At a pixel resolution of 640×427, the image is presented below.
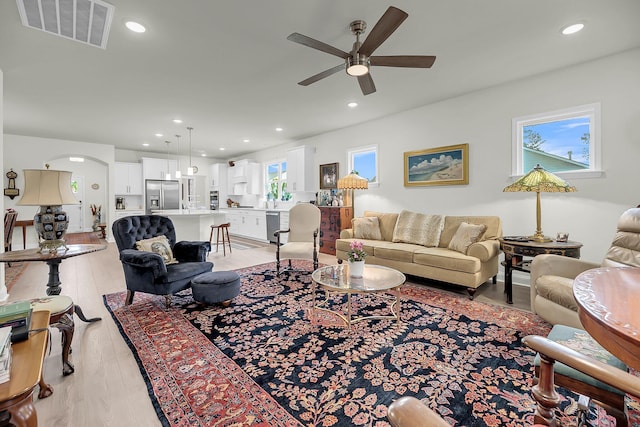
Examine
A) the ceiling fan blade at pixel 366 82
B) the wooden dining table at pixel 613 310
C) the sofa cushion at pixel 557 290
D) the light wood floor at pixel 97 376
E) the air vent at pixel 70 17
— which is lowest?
the light wood floor at pixel 97 376

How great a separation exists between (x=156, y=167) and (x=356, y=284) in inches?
325

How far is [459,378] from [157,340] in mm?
2300

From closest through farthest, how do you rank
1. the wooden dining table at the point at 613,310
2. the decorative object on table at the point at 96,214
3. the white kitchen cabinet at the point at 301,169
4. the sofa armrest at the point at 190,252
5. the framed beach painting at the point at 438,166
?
the wooden dining table at the point at 613,310, the sofa armrest at the point at 190,252, the framed beach painting at the point at 438,166, the white kitchen cabinet at the point at 301,169, the decorative object on table at the point at 96,214

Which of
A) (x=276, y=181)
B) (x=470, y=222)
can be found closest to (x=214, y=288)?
(x=470, y=222)

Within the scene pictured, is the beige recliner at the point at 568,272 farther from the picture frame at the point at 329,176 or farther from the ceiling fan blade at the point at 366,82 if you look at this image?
the picture frame at the point at 329,176

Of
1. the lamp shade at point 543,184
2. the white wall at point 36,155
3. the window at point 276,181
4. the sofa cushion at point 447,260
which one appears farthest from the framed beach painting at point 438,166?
the white wall at point 36,155

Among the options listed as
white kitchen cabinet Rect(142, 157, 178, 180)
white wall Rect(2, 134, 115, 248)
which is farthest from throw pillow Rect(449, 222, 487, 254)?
white wall Rect(2, 134, 115, 248)

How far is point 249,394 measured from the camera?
1662mm

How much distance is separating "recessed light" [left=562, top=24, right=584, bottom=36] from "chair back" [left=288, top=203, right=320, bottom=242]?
11.3 feet

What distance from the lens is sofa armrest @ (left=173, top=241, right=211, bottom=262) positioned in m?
3.35

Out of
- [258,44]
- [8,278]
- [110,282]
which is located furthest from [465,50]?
[8,278]

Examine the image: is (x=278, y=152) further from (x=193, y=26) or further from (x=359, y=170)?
(x=193, y=26)

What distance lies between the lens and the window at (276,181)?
303 inches

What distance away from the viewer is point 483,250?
318 cm
